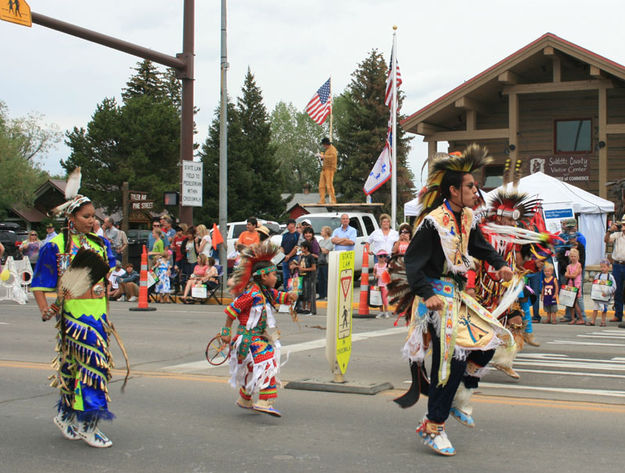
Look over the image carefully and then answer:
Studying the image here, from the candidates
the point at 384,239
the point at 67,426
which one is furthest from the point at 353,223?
Result: the point at 67,426

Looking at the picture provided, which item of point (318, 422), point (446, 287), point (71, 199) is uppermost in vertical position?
point (71, 199)

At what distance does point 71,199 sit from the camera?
616 cm

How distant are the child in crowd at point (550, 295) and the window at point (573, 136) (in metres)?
12.0

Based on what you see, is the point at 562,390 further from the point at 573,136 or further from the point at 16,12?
the point at 573,136

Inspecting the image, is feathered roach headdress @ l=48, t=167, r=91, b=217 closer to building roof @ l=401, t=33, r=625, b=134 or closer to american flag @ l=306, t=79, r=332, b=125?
building roof @ l=401, t=33, r=625, b=134

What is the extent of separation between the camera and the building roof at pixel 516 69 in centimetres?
2275

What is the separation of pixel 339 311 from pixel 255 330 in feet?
3.76

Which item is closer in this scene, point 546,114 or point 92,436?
point 92,436

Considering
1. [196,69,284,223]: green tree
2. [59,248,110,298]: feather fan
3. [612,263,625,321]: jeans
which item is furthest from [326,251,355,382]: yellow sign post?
[196,69,284,223]: green tree

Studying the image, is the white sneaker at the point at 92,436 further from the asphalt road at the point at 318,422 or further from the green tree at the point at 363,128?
the green tree at the point at 363,128

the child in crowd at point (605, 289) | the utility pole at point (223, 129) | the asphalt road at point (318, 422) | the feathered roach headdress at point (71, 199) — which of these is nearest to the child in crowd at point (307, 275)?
the utility pole at point (223, 129)

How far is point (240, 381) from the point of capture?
667 centimetres

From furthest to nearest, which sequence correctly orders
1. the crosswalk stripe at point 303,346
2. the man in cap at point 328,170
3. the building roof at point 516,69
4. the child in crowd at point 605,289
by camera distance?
the man in cap at point 328,170, the building roof at point 516,69, the child in crowd at point 605,289, the crosswalk stripe at point 303,346

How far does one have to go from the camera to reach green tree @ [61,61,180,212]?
5441cm
